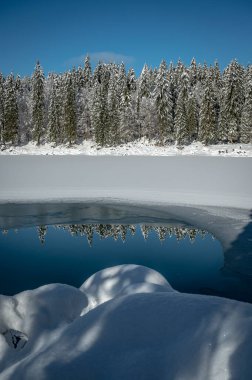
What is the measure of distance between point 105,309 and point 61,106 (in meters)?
44.3

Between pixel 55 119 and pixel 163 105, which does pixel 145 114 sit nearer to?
pixel 163 105


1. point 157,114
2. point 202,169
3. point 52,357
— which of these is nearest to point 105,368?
point 52,357

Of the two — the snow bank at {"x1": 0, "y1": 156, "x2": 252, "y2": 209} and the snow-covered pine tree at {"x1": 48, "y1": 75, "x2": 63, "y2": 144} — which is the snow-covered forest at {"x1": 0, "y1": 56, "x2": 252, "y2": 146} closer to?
the snow-covered pine tree at {"x1": 48, "y1": 75, "x2": 63, "y2": 144}

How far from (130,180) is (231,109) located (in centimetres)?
2750

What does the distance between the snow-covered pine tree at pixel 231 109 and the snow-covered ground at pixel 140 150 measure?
2.00 m

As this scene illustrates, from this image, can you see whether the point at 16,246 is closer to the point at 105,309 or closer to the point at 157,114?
the point at 105,309

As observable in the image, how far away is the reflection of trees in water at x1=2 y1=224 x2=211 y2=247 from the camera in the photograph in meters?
8.84

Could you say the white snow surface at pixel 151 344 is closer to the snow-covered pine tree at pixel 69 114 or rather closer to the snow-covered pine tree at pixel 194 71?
the snow-covered pine tree at pixel 69 114

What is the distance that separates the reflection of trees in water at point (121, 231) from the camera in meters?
8.84

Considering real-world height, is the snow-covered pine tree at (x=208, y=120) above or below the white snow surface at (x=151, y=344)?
above

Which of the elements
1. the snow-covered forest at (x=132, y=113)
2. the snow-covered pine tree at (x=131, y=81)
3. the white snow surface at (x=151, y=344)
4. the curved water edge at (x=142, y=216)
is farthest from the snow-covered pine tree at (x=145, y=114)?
the white snow surface at (x=151, y=344)

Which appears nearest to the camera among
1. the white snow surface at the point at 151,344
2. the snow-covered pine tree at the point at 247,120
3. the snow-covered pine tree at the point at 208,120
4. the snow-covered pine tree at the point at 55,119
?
the white snow surface at the point at 151,344

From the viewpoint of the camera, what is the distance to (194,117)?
42.0 m

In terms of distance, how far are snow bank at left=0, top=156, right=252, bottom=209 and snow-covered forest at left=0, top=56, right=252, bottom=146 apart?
22.1 metres
